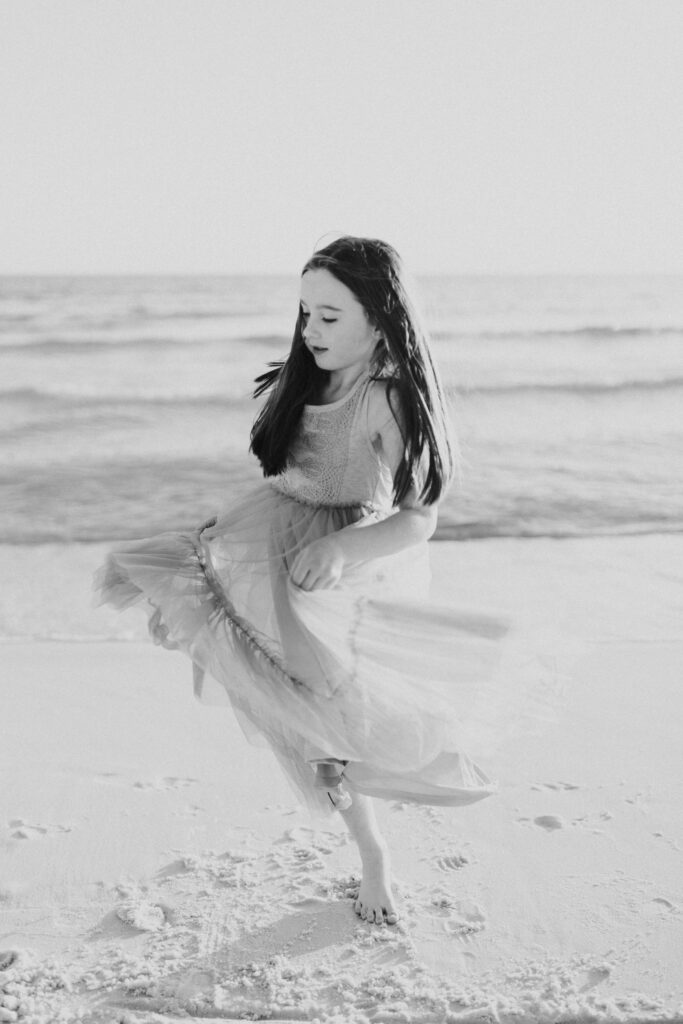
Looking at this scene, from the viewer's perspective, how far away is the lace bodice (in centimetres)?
222

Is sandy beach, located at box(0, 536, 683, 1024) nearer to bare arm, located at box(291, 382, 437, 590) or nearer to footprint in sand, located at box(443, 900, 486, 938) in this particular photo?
footprint in sand, located at box(443, 900, 486, 938)

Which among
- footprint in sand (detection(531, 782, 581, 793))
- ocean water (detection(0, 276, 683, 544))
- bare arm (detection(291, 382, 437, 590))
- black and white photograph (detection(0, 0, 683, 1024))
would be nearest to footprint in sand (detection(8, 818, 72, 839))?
black and white photograph (detection(0, 0, 683, 1024))

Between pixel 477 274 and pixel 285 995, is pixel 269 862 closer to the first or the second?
pixel 285 995

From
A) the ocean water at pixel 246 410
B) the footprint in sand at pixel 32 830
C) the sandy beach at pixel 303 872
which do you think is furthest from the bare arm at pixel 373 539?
the footprint in sand at pixel 32 830

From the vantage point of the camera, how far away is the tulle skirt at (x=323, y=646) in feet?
7.10

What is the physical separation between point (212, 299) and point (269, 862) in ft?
76.6

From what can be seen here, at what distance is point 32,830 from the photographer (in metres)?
2.79

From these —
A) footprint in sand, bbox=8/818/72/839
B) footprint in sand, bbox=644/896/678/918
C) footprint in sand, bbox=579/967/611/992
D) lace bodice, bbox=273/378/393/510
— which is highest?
lace bodice, bbox=273/378/393/510

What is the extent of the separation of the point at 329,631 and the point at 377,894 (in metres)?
0.70

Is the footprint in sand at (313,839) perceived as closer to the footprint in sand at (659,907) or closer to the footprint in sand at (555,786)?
the footprint in sand at (555,786)

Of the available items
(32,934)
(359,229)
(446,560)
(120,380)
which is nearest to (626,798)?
(32,934)

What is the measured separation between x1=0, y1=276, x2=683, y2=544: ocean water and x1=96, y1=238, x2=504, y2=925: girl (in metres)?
0.21

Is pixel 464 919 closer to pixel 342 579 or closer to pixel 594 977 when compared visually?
pixel 594 977

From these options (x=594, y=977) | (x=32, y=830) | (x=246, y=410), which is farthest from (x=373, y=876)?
(x=246, y=410)
